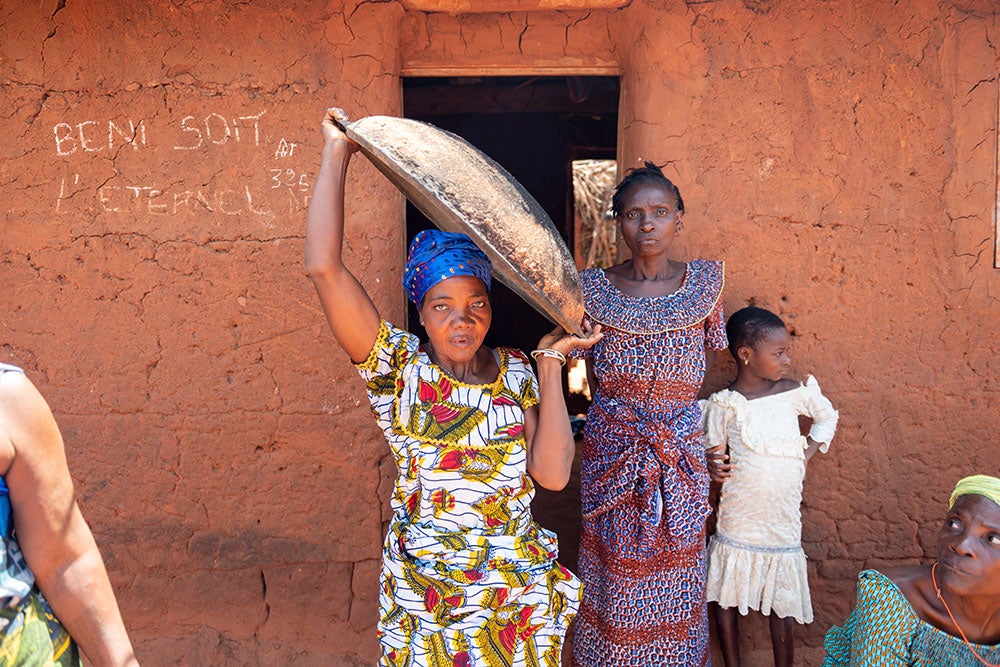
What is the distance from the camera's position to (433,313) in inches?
91.0

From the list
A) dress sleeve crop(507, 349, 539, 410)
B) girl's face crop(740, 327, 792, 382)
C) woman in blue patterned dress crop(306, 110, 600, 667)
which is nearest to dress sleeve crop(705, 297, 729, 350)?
girl's face crop(740, 327, 792, 382)

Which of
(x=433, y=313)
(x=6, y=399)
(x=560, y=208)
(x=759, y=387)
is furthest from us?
(x=560, y=208)

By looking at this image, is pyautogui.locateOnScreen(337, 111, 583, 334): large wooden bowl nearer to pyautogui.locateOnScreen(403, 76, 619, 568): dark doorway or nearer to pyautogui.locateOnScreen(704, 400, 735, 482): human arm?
pyautogui.locateOnScreen(704, 400, 735, 482): human arm

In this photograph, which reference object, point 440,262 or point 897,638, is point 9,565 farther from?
point 897,638

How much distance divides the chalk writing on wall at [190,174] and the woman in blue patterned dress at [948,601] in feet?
7.82

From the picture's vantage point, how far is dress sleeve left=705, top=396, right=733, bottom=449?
121 inches

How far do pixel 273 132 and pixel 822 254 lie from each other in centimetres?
220

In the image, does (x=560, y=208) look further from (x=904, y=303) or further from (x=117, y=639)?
(x=117, y=639)

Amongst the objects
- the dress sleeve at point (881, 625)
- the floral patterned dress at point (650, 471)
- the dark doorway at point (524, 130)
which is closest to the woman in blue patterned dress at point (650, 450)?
the floral patterned dress at point (650, 471)

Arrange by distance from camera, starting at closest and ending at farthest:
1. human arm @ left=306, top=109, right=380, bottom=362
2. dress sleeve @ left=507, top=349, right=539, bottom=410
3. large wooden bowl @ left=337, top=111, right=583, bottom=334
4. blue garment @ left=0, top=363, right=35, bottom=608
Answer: blue garment @ left=0, top=363, right=35, bottom=608
large wooden bowl @ left=337, top=111, right=583, bottom=334
human arm @ left=306, top=109, right=380, bottom=362
dress sleeve @ left=507, top=349, right=539, bottom=410

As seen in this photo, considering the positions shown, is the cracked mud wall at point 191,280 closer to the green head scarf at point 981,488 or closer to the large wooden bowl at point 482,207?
the large wooden bowl at point 482,207

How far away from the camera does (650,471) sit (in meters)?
2.74

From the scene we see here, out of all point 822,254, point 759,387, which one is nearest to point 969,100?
point 822,254

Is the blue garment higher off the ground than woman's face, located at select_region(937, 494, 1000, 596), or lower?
higher
